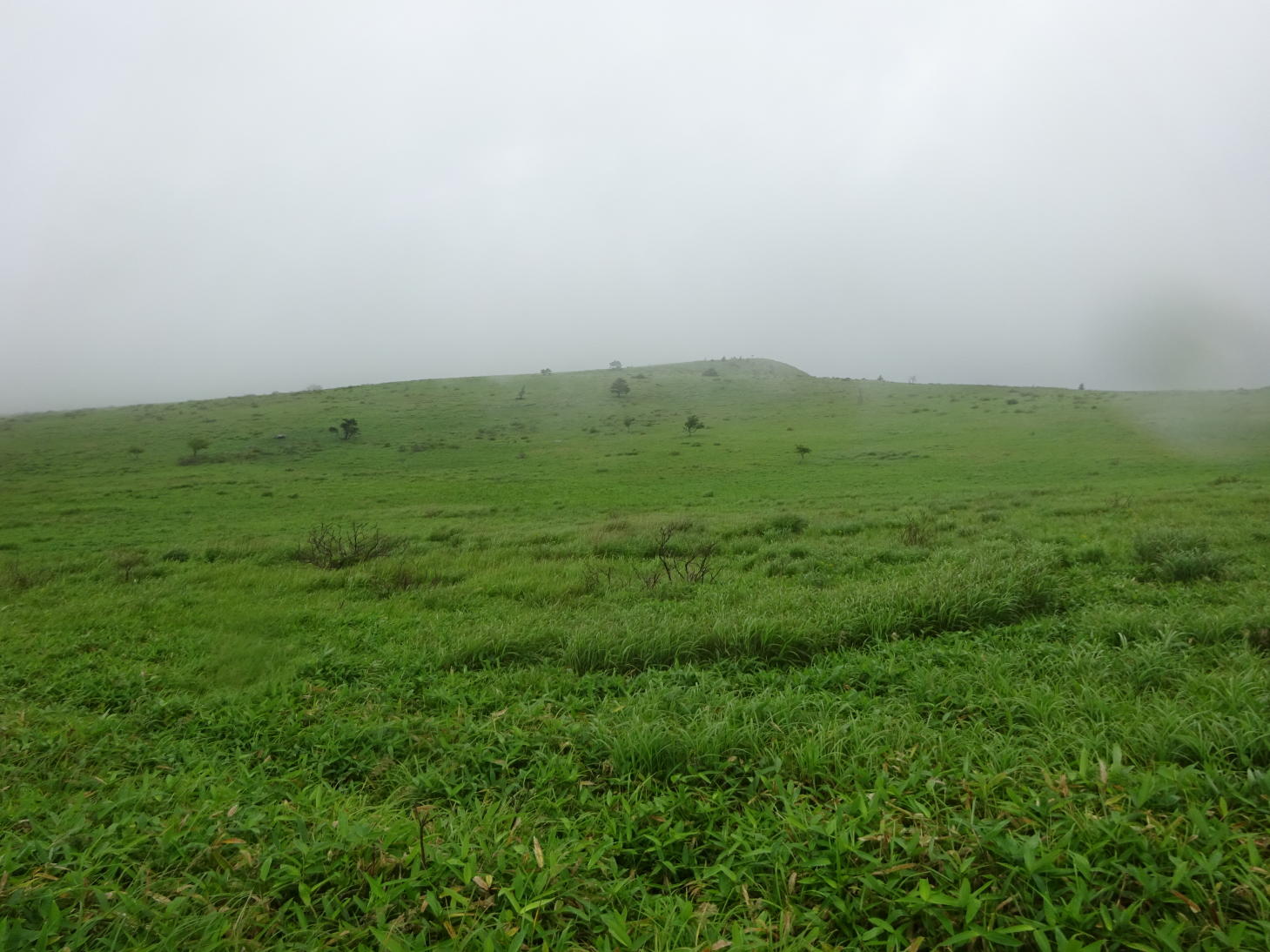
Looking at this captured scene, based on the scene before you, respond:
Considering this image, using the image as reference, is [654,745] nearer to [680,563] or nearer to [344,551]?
[680,563]

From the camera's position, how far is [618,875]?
292cm

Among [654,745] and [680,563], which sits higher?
[654,745]

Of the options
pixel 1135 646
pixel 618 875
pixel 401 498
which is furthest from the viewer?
pixel 401 498

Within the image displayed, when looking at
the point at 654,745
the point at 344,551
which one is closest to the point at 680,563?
the point at 654,745

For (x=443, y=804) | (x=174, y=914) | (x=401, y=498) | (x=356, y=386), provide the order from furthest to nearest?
(x=356, y=386) < (x=401, y=498) < (x=443, y=804) < (x=174, y=914)

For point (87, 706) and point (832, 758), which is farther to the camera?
point (87, 706)

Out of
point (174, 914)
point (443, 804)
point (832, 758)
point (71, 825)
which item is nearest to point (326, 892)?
point (174, 914)

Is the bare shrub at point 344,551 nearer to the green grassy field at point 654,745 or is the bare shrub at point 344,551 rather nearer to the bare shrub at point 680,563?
the green grassy field at point 654,745

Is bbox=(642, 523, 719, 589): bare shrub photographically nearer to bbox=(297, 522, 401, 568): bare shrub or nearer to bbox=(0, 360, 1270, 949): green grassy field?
bbox=(0, 360, 1270, 949): green grassy field

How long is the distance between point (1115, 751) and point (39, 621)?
12153mm

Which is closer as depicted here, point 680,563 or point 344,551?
point 680,563

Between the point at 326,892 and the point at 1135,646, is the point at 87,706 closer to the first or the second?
the point at 326,892

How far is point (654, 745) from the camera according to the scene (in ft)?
12.9

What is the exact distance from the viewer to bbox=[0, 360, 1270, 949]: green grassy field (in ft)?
8.32
